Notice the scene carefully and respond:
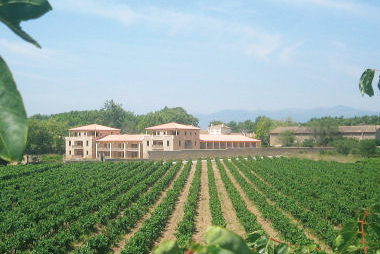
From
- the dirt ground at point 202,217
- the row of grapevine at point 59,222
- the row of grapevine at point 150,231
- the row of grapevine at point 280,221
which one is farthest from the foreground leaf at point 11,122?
the dirt ground at point 202,217

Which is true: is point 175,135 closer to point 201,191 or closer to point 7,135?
point 201,191

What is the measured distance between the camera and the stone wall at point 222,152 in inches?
2092

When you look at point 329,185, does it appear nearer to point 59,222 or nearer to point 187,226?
point 187,226

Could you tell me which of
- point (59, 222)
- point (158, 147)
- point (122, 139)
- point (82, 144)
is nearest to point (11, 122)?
point (59, 222)

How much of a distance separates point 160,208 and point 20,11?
22.8 m

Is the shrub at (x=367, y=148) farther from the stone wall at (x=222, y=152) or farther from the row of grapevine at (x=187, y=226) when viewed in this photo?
the row of grapevine at (x=187, y=226)

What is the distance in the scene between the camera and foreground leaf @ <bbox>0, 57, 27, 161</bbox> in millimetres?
711

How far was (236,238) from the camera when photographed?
86cm

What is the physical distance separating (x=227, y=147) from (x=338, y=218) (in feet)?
139

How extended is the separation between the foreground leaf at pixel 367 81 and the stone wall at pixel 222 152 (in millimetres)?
50975

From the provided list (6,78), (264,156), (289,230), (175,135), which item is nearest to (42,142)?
(175,135)

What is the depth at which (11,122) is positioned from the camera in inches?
28.1

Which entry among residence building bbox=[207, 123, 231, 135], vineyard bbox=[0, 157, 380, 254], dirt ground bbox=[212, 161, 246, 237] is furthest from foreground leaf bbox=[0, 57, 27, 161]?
residence building bbox=[207, 123, 231, 135]

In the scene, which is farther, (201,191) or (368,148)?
(368,148)
